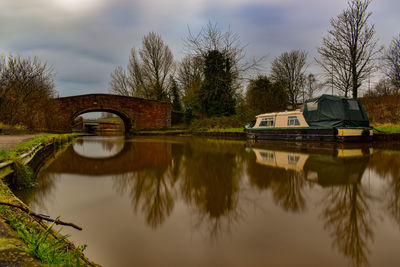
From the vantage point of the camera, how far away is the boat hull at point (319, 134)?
8773 millimetres

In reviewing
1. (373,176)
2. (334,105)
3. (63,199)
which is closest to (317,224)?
(373,176)

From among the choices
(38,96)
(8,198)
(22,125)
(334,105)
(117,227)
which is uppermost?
(38,96)

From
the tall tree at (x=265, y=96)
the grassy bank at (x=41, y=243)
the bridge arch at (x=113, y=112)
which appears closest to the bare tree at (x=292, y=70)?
the tall tree at (x=265, y=96)

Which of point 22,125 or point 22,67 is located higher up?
point 22,67

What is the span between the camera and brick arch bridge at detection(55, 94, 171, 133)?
2006 cm

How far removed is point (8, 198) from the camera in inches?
68.3

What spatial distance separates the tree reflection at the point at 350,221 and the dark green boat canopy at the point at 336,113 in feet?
24.2

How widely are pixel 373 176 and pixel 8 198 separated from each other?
4429mm

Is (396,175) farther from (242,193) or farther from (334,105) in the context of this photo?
(334,105)

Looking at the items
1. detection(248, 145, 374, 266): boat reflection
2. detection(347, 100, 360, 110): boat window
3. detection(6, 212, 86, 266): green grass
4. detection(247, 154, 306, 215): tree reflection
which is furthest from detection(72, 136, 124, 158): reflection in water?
detection(347, 100, 360, 110): boat window

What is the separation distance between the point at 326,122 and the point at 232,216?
348 inches

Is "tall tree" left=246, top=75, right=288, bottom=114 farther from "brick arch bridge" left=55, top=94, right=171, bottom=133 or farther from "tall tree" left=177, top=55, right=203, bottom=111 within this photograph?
"brick arch bridge" left=55, top=94, right=171, bottom=133

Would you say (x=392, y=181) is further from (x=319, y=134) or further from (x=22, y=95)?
(x=22, y=95)

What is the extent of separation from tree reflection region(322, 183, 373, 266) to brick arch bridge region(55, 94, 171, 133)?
2130 centimetres
